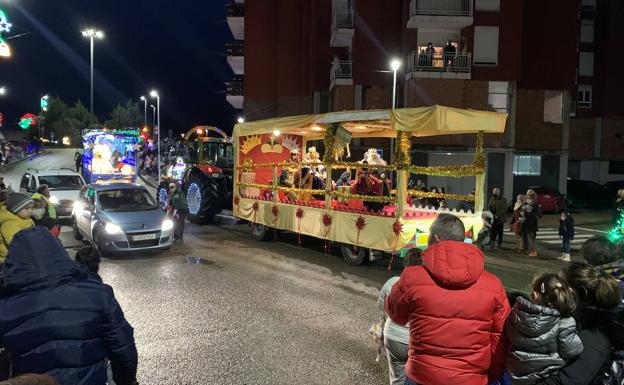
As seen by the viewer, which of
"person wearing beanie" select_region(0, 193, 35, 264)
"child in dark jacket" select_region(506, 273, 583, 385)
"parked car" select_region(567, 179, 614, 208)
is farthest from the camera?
"parked car" select_region(567, 179, 614, 208)

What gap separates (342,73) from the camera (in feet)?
97.5

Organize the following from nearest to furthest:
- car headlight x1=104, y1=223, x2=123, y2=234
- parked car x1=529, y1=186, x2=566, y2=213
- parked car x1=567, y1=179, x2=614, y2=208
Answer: car headlight x1=104, y1=223, x2=123, y2=234 < parked car x1=529, y1=186, x2=566, y2=213 < parked car x1=567, y1=179, x2=614, y2=208

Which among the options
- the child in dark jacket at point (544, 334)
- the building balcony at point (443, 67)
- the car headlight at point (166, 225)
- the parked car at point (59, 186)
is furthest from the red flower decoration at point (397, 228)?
the building balcony at point (443, 67)

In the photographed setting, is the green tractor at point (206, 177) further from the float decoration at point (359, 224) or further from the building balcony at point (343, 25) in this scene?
the building balcony at point (343, 25)

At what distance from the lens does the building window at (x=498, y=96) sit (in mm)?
26812

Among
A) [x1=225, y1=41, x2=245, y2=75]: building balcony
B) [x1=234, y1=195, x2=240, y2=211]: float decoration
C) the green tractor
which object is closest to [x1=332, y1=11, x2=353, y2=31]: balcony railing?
[x1=225, y1=41, x2=245, y2=75]: building balcony

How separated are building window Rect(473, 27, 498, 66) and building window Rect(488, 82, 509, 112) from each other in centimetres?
119

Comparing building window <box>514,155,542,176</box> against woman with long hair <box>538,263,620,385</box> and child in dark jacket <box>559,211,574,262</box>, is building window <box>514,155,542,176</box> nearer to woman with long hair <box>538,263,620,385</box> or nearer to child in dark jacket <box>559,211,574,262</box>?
child in dark jacket <box>559,211,574,262</box>

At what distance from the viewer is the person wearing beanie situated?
5.89 meters

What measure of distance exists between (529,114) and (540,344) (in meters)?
28.6

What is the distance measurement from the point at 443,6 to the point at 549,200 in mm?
11112

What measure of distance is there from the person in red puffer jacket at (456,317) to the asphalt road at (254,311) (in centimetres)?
44

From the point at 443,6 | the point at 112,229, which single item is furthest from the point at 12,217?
the point at 443,6

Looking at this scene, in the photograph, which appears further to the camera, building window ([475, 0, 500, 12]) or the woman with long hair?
building window ([475, 0, 500, 12])
